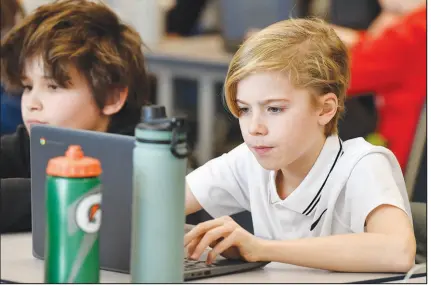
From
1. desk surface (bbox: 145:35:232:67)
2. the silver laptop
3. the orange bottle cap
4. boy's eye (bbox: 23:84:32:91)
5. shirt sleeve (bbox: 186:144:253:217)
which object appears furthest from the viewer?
desk surface (bbox: 145:35:232:67)

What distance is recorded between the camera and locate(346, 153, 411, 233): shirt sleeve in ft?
4.99

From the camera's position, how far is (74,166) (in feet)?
4.06

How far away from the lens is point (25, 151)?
6.61 ft

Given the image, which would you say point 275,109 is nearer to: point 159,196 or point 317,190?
point 317,190

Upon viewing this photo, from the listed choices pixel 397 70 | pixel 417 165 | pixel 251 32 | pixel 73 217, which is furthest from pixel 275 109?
pixel 251 32

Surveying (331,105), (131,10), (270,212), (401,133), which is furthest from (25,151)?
(131,10)

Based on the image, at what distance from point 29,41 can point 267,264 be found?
763 mm

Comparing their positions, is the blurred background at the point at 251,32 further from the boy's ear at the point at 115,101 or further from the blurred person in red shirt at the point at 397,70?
the boy's ear at the point at 115,101

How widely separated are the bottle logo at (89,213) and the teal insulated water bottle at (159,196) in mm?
63

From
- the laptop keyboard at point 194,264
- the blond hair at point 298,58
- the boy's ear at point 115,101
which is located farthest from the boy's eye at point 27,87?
the laptop keyboard at point 194,264

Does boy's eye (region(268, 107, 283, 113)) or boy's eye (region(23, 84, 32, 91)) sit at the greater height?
boy's eye (region(23, 84, 32, 91))

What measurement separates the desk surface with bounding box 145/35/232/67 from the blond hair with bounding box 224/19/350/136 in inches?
94.9

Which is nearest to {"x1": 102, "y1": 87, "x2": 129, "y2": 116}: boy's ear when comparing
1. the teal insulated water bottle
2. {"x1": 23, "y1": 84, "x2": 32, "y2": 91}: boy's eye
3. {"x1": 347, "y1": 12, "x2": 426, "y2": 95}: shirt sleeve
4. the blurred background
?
{"x1": 23, "y1": 84, "x2": 32, "y2": 91}: boy's eye

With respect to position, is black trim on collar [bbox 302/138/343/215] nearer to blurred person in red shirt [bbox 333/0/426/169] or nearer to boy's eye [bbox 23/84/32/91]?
boy's eye [bbox 23/84/32/91]
